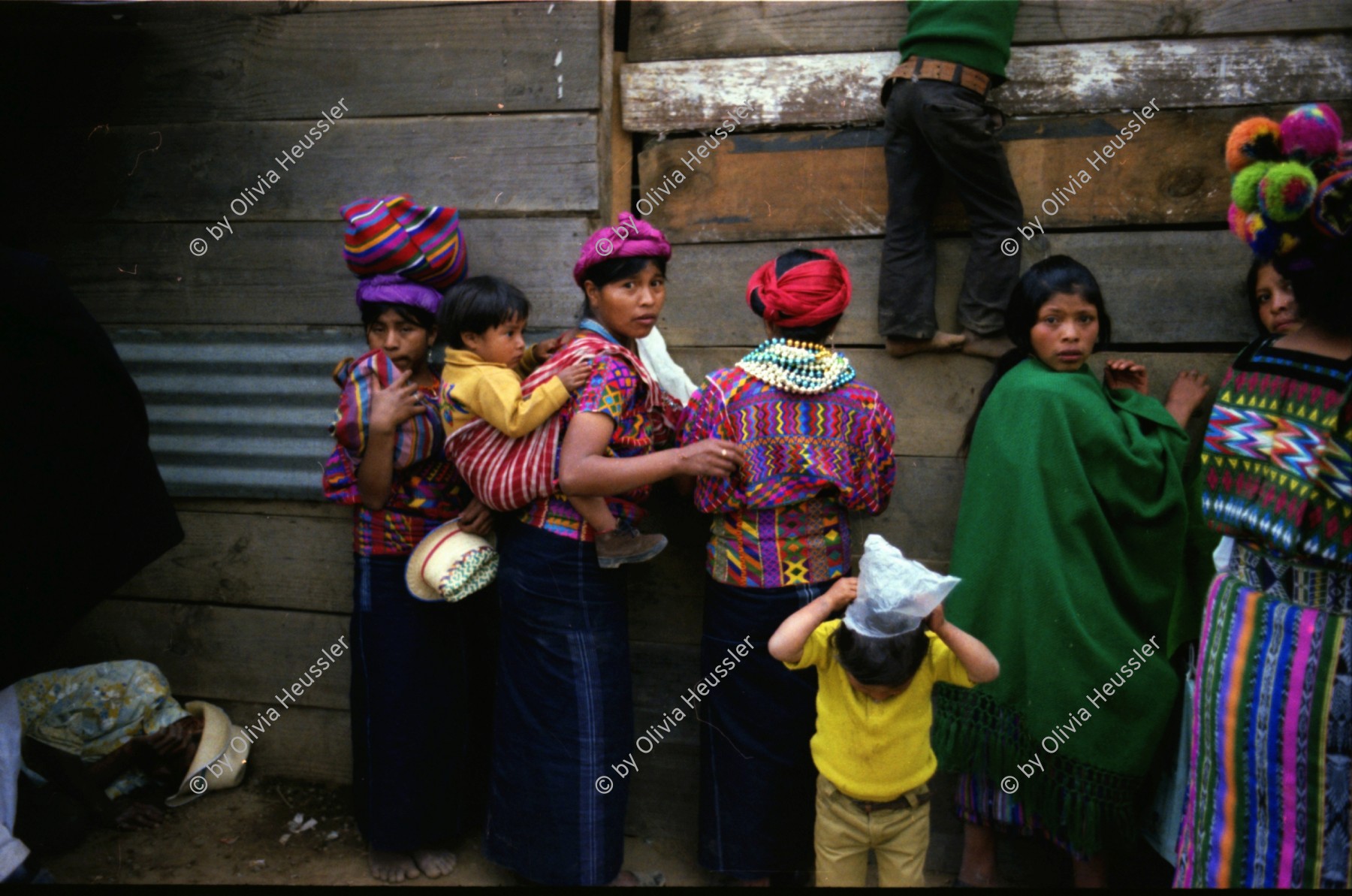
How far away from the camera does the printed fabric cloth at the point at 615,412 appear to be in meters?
2.55

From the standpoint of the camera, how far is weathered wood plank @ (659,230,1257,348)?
9.21 ft

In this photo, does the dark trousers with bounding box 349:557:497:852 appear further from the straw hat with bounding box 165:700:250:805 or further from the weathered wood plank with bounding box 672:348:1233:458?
the weathered wood plank with bounding box 672:348:1233:458

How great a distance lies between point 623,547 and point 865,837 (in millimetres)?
1035

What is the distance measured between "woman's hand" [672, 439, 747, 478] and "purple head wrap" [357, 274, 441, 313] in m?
1.08

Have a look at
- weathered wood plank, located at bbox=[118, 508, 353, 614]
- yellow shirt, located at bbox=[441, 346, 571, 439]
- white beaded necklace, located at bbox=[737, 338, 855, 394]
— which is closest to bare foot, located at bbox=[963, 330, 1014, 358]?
white beaded necklace, located at bbox=[737, 338, 855, 394]

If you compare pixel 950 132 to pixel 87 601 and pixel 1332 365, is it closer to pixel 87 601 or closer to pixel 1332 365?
pixel 1332 365

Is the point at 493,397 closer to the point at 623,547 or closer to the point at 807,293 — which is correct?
the point at 623,547

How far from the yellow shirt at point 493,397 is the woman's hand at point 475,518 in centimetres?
27

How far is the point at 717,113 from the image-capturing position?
3.08 meters

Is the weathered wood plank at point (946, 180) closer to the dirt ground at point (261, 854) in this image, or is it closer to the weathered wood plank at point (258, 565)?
the weathered wood plank at point (258, 565)

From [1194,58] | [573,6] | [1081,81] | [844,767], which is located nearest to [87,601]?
[844,767]

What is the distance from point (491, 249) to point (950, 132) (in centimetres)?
158

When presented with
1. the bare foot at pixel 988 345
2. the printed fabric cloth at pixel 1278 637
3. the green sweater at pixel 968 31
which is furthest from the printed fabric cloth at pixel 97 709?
the green sweater at pixel 968 31

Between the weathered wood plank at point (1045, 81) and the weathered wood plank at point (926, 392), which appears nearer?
the weathered wood plank at point (1045, 81)
